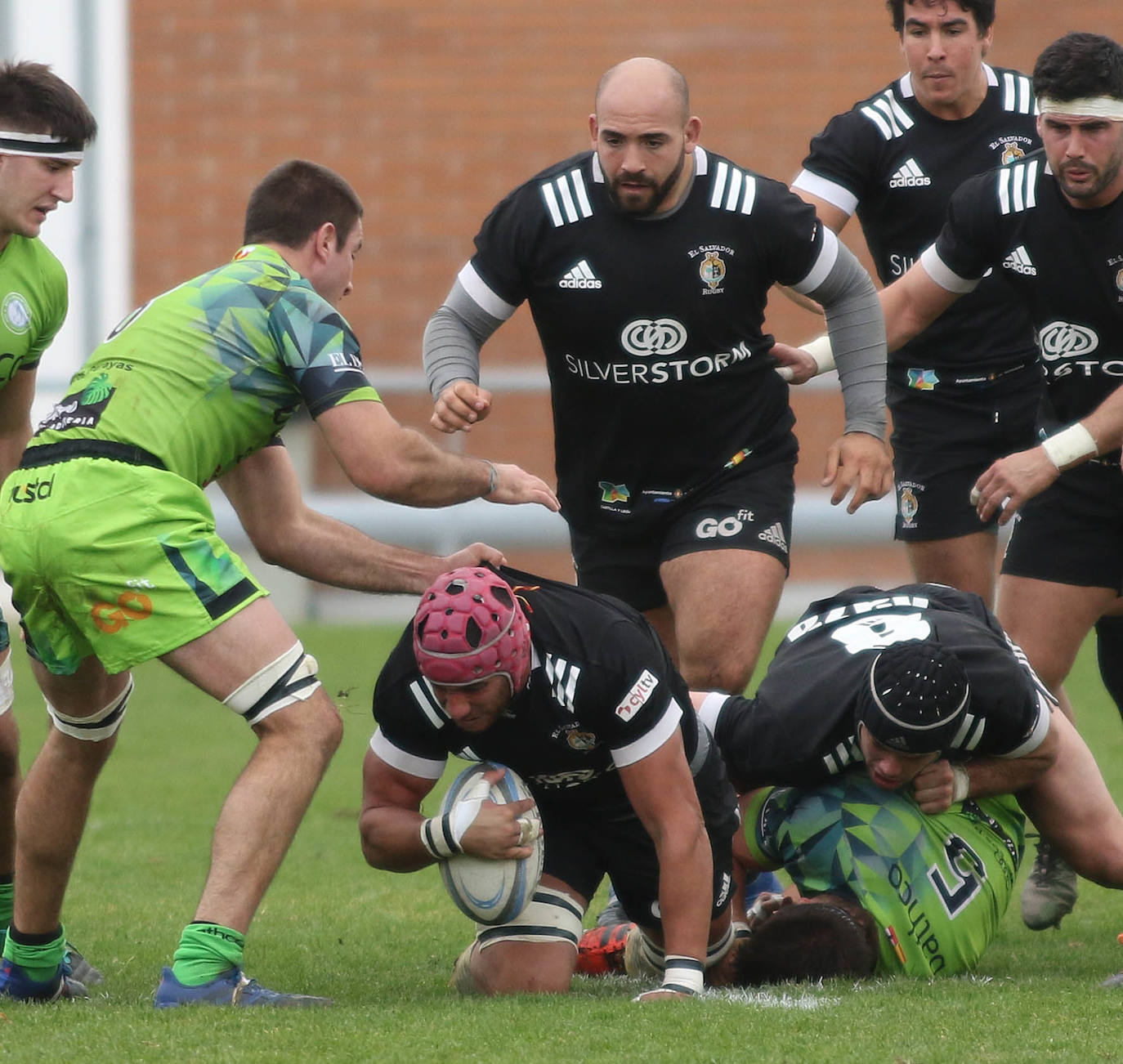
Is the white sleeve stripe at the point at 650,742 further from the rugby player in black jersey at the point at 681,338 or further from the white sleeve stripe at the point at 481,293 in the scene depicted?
the white sleeve stripe at the point at 481,293

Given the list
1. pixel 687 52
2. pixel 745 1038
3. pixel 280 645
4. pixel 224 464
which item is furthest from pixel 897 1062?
pixel 687 52

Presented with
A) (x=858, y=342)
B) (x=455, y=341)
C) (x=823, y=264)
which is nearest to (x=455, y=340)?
(x=455, y=341)

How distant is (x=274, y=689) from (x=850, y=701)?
159 centimetres

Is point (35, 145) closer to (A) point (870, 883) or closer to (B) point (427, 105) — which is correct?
(A) point (870, 883)

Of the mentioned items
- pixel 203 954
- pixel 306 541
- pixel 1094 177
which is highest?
pixel 1094 177

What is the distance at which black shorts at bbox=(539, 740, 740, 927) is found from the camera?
5.08m

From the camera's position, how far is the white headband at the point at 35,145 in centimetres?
505

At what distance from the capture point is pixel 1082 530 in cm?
605

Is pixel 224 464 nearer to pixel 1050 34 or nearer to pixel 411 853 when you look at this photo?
pixel 411 853

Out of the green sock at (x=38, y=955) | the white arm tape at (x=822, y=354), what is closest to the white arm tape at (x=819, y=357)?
the white arm tape at (x=822, y=354)

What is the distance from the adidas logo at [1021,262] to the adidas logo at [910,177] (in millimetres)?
917

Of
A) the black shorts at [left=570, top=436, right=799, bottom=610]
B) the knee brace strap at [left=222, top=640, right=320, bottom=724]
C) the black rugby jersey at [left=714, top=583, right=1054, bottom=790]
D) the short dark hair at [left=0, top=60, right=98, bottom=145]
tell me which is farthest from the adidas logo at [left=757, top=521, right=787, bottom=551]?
the short dark hair at [left=0, top=60, right=98, bottom=145]

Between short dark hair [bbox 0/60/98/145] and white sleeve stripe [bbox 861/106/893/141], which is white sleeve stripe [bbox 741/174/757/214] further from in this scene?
short dark hair [bbox 0/60/98/145]

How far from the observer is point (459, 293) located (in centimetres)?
598
